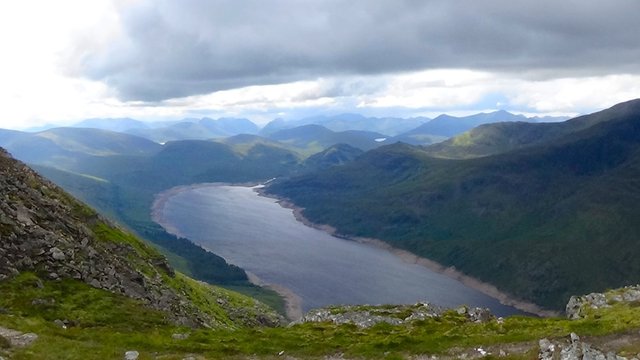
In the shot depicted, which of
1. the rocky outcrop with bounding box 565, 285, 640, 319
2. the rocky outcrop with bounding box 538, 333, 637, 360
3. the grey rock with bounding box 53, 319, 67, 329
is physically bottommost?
the rocky outcrop with bounding box 565, 285, 640, 319

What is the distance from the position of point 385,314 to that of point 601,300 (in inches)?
1064

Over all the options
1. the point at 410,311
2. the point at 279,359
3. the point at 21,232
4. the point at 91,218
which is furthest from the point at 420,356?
the point at 91,218

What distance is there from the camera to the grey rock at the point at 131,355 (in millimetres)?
44781

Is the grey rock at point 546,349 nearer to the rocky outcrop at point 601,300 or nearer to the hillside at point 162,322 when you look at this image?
the hillside at point 162,322

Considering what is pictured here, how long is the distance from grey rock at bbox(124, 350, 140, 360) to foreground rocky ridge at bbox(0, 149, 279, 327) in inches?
777

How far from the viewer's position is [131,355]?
45219 millimetres

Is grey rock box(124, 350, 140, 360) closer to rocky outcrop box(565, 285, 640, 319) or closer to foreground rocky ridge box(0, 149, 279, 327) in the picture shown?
foreground rocky ridge box(0, 149, 279, 327)

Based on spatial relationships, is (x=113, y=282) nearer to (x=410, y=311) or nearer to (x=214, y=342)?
(x=214, y=342)

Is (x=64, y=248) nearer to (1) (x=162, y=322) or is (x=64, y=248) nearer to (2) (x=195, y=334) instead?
(1) (x=162, y=322)

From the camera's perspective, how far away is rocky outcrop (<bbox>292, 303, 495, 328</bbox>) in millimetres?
68625

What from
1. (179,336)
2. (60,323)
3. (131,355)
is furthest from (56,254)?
(131,355)

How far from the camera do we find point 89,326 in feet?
183

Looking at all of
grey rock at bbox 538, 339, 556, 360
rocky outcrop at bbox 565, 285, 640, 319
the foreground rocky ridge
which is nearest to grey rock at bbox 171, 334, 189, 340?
the foreground rocky ridge

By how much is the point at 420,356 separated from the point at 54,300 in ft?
129
